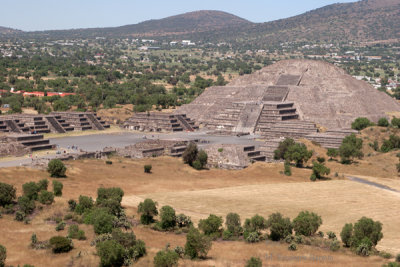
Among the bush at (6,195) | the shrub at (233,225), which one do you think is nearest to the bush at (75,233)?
the bush at (6,195)

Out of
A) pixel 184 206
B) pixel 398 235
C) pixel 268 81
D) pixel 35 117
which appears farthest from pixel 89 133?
pixel 398 235

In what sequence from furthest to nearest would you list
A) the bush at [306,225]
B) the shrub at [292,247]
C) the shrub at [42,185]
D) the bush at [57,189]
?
the bush at [57,189] → the shrub at [42,185] → the bush at [306,225] → the shrub at [292,247]

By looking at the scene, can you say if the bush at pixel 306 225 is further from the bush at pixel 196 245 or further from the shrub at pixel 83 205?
the shrub at pixel 83 205

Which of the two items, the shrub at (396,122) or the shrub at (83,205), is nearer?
the shrub at (83,205)

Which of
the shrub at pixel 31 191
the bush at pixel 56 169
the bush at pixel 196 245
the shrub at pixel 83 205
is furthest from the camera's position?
the bush at pixel 56 169

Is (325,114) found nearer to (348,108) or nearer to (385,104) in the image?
(348,108)

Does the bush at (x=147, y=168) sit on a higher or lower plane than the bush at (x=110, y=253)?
lower

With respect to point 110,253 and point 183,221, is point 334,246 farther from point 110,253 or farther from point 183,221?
point 110,253
